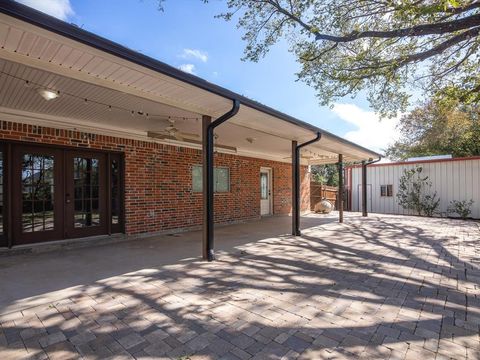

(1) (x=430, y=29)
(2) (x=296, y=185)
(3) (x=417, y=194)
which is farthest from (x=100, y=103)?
(3) (x=417, y=194)

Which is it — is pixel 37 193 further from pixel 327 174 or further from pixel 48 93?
pixel 327 174

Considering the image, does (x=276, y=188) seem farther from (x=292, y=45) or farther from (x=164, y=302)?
(x=164, y=302)

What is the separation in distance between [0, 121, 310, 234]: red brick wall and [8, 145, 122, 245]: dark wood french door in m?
0.26

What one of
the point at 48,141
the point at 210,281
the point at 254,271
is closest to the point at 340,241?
the point at 254,271

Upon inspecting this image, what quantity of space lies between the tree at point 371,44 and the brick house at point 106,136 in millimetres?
1782

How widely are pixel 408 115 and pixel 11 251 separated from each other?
23179 mm

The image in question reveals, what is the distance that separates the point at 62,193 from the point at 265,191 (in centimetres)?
729

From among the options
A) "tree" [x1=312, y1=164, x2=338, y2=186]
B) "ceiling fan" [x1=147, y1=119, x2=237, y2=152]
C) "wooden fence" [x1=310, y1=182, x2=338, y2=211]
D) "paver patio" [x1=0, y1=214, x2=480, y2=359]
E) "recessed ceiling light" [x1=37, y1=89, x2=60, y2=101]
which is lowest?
"paver patio" [x1=0, y1=214, x2=480, y2=359]

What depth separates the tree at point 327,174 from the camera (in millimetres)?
27197

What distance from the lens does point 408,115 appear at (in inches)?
818

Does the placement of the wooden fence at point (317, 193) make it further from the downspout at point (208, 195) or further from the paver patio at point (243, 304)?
the downspout at point (208, 195)

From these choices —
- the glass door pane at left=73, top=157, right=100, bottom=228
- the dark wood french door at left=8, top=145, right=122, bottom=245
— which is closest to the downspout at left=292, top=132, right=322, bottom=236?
the dark wood french door at left=8, top=145, right=122, bottom=245

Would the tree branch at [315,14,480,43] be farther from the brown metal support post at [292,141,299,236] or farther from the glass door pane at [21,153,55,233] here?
the glass door pane at [21,153,55,233]

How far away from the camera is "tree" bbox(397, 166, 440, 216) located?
12.0m
